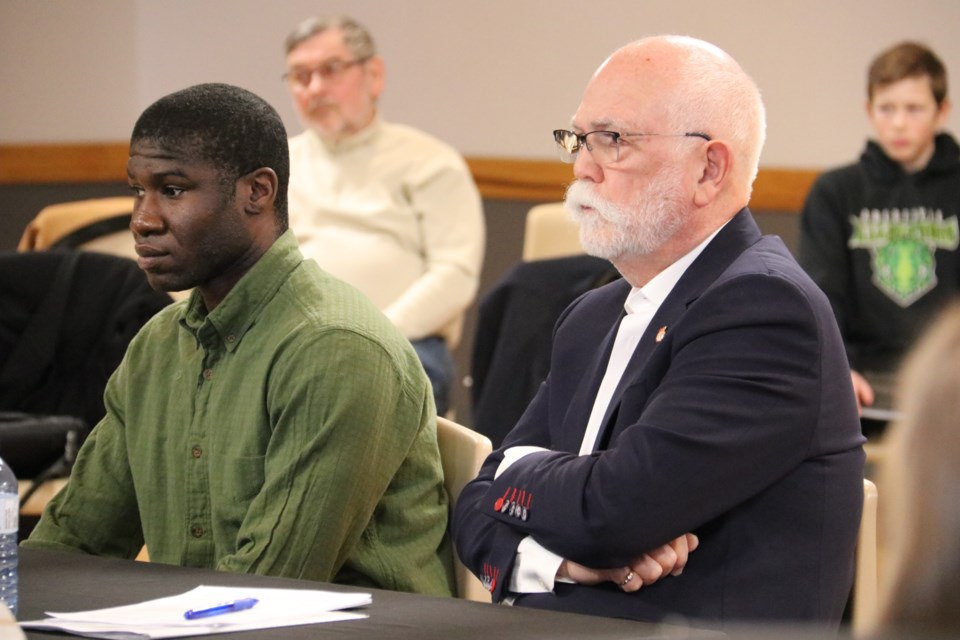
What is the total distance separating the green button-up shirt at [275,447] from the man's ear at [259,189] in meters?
0.07

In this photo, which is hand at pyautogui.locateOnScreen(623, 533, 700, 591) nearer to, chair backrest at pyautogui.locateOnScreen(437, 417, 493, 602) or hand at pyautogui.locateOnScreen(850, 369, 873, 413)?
chair backrest at pyautogui.locateOnScreen(437, 417, 493, 602)

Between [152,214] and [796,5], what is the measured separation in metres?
4.11

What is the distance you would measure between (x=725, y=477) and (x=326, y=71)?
2.72m

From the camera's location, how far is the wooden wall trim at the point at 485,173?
558 cm

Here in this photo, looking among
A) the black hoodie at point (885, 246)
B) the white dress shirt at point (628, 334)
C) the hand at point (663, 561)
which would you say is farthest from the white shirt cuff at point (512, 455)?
the black hoodie at point (885, 246)

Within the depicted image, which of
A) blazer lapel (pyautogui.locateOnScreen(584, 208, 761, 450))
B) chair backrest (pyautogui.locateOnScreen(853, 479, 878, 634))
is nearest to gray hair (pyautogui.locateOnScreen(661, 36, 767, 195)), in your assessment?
blazer lapel (pyautogui.locateOnScreen(584, 208, 761, 450))

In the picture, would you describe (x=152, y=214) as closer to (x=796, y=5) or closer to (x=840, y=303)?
(x=840, y=303)

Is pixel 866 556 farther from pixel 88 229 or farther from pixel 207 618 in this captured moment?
pixel 88 229

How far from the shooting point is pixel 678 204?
2.00m

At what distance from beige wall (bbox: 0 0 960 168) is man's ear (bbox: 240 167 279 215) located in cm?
361

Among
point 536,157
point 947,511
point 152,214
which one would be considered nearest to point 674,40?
point 152,214

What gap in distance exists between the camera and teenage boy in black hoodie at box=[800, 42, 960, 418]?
163 inches

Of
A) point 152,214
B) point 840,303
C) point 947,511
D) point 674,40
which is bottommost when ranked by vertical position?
point 840,303

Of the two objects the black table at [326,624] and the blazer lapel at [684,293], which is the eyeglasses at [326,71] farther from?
the black table at [326,624]
